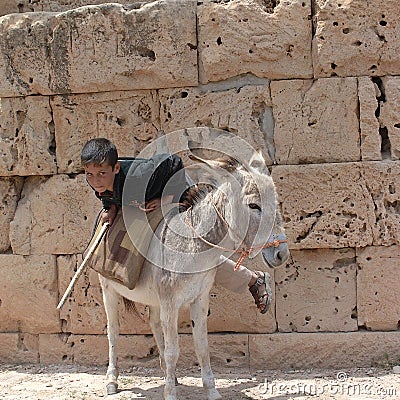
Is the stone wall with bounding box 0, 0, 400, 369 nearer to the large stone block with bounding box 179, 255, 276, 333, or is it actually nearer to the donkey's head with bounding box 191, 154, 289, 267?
the large stone block with bounding box 179, 255, 276, 333

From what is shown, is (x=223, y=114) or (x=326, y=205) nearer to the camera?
(x=326, y=205)

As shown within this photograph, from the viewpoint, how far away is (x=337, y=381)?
17.2ft

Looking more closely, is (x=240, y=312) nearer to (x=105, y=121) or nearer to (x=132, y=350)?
(x=132, y=350)

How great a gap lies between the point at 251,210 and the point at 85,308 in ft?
7.48

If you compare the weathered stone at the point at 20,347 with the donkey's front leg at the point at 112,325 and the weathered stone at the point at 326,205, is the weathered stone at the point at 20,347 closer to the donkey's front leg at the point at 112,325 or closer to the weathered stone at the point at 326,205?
the donkey's front leg at the point at 112,325

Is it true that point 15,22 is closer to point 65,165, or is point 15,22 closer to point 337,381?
point 65,165

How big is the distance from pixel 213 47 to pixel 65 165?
65.8 inches

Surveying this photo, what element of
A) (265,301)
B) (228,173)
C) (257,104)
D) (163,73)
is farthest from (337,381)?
(163,73)

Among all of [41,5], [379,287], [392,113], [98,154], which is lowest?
[379,287]

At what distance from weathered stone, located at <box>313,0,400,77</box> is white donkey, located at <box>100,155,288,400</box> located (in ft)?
4.86

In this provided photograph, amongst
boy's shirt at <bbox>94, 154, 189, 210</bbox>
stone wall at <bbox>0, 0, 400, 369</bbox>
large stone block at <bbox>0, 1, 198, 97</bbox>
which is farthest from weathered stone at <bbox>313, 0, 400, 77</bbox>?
boy's shirt at <bbox>94, 154, 189, 210</bbox>

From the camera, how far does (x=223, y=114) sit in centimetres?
564

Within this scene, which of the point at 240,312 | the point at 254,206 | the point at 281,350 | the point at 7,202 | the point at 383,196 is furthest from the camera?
the point at 7,202

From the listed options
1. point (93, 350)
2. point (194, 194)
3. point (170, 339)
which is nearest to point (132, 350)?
point (93, 350)
